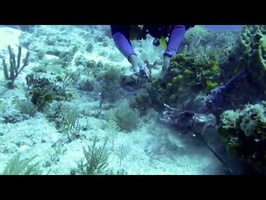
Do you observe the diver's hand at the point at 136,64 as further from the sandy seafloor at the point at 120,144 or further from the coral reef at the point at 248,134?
the coral reef at the point at 248,134

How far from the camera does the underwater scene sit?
398 cm

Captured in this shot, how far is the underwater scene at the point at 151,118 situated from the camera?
13.1ft

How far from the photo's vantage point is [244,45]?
5195 mm

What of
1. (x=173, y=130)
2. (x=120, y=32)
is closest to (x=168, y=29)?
(x=120, y=32)

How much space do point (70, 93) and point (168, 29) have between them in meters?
3.25

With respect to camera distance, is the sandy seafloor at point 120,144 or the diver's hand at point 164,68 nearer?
the sandy seafloor at point 120,144

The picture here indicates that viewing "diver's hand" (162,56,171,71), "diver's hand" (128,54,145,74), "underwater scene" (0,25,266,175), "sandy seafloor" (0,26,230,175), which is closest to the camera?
"underwater scene" (0,25,266,175)

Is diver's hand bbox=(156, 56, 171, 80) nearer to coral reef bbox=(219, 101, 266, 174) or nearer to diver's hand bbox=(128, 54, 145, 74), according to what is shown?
diver's hand bbox=(128, 54, 145, 74)

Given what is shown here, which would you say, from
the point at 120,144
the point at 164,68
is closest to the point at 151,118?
the point at 120,144

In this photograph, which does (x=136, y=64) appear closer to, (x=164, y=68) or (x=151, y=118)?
(x=164, y=68)

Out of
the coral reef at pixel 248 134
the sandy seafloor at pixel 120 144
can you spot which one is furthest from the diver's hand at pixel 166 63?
the coral reef at pixel 248 134

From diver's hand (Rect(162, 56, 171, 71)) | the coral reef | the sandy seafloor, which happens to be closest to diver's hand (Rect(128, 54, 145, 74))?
diver's hand (Rect(162, 56, 171, 71))

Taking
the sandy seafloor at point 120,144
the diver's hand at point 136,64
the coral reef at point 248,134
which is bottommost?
the sandy seafloor at point 120,144
